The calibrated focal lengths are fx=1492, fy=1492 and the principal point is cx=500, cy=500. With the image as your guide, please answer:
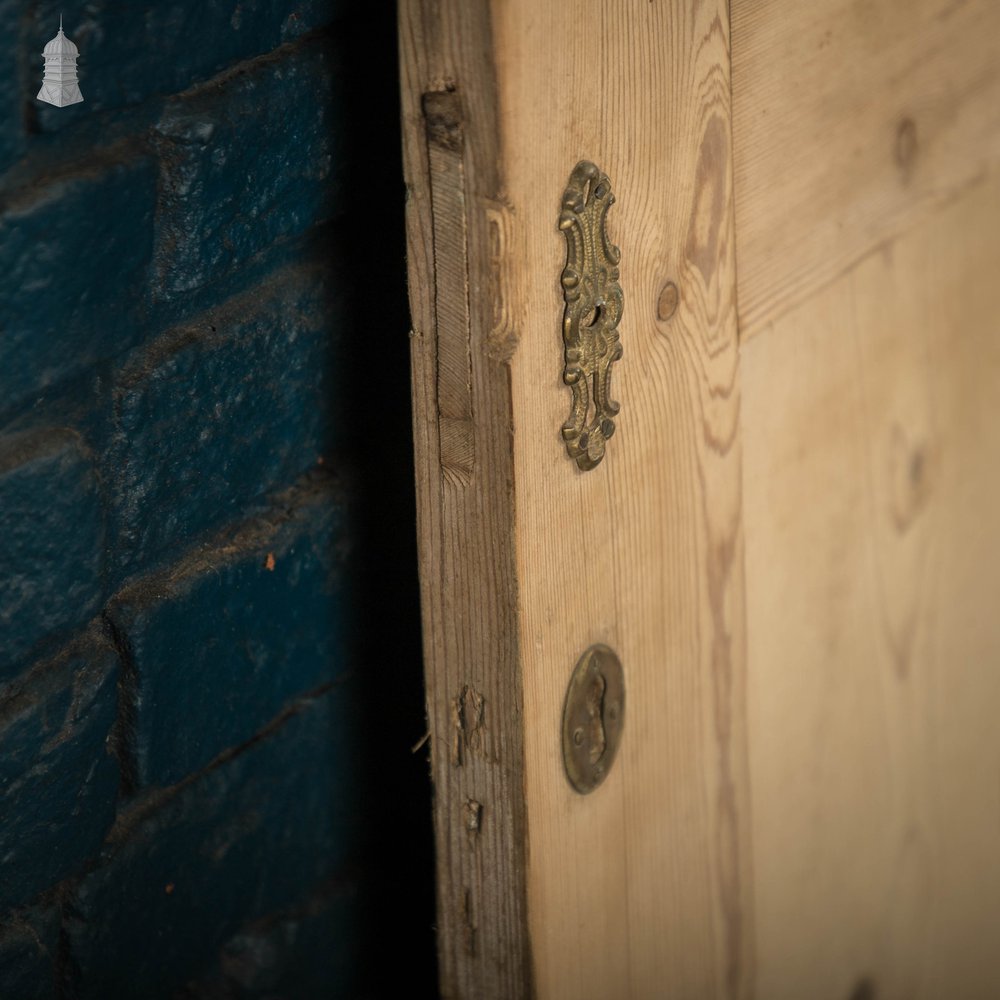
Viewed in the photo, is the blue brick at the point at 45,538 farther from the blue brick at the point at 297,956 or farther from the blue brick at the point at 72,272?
the blue brick at the point at 297,956

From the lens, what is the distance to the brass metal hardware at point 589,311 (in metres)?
0.94

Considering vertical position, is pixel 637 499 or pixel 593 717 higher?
pixel 637 499

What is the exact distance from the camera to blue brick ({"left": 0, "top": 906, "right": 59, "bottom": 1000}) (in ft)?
3.89

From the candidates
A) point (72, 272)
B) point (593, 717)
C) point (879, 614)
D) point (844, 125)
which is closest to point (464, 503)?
point (593, 717)

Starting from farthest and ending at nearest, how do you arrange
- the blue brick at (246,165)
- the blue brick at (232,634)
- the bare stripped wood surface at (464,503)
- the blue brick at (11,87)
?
the blue brick at (232,634), the blue brick at (246,165), the blue brick at (11,87), the bare stripped wood surface at (464,503)

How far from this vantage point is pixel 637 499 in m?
1.06

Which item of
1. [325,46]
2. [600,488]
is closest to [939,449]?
[600,488]

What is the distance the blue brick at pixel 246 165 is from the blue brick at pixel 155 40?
0.06ft

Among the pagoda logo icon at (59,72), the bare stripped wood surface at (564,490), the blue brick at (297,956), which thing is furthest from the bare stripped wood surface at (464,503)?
the blue brick at (297,956)

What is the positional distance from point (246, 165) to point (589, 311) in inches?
13.9

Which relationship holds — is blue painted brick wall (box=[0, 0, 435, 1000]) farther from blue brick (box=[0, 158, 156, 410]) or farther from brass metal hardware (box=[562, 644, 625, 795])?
brass metal hardware (box=[562, 644, 625, 795])

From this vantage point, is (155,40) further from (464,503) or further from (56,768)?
(56,768)

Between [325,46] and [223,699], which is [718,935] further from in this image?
[325,46]

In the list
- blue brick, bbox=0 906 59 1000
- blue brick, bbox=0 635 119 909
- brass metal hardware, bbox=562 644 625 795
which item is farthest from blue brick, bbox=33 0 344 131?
blue brick, bbox=0 906 59 1000
